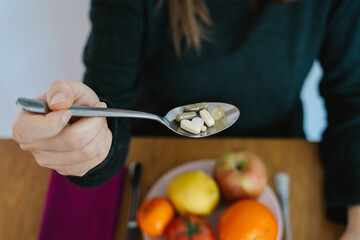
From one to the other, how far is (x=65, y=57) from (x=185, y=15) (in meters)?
0.71

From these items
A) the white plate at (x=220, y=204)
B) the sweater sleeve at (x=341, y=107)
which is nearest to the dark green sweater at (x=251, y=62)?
the sweater sleeve at (x=341, y=107)

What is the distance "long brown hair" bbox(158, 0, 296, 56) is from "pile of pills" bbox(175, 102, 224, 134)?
0.31 meters

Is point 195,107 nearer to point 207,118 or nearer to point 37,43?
point 207,118

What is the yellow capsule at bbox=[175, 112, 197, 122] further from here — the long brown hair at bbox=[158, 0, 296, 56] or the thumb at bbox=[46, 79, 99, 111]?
the long brown hair at bbox=[158, 0, 296, 56]

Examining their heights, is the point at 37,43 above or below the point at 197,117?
below

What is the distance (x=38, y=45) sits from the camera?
3.59 feet

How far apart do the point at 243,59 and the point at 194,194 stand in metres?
0.36

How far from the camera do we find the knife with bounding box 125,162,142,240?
1.74 ft

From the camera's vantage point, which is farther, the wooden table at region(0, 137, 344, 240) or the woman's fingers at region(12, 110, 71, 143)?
the wooden table at region(0, 137, 344, 240)

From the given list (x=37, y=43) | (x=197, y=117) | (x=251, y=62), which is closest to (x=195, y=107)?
(x=197, y=117)

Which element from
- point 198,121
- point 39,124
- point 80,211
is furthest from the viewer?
point 80,211

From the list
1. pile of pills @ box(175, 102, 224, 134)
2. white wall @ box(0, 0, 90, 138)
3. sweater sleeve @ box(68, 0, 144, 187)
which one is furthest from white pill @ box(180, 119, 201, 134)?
white wall @ box(0, 0, 90, 138)

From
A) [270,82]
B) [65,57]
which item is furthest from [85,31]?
[270,82]

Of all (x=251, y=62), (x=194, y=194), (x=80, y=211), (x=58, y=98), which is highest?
(x=58, y=98)
